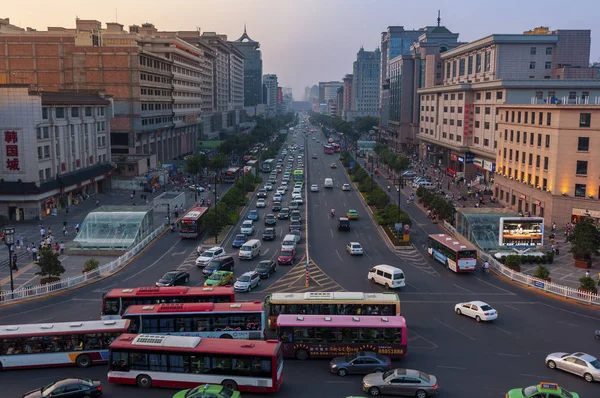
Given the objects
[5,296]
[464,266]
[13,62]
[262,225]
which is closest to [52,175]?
[262,225]

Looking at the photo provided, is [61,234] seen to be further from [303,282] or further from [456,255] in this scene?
[456,255]

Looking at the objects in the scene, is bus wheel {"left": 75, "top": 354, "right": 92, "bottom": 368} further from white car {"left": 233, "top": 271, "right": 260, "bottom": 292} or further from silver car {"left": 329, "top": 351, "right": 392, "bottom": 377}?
white car {"left": 233, "top": 271, "right": 260, "bottom": 292}

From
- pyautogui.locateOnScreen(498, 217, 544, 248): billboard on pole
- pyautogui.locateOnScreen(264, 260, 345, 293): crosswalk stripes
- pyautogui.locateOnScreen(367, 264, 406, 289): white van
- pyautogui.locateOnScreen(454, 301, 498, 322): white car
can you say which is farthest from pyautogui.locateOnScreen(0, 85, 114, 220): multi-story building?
pyautogui.locateOnScreen(498, 217, 544, 248): billboard on pole

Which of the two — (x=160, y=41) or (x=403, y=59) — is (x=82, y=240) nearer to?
(x=160, y=41)

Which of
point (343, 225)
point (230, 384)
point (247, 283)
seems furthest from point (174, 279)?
point (343, 225)

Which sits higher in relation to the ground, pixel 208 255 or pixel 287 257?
pixel 208 255

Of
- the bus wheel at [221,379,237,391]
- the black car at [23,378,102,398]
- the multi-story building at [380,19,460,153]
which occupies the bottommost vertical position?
the bus wheel at [221,379,237,391]

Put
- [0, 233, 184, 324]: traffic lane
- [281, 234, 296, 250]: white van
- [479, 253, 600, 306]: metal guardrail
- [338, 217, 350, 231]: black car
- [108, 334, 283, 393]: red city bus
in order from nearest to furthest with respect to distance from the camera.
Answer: [108, 334, 283, 393]: red city bus < [0, 233, 184, 324]: traffic lane < [479, 253, 600, 306]: metal guardrail < [281, 234, 296, 250]: white van < [338, 217, 350, 231]: black car
